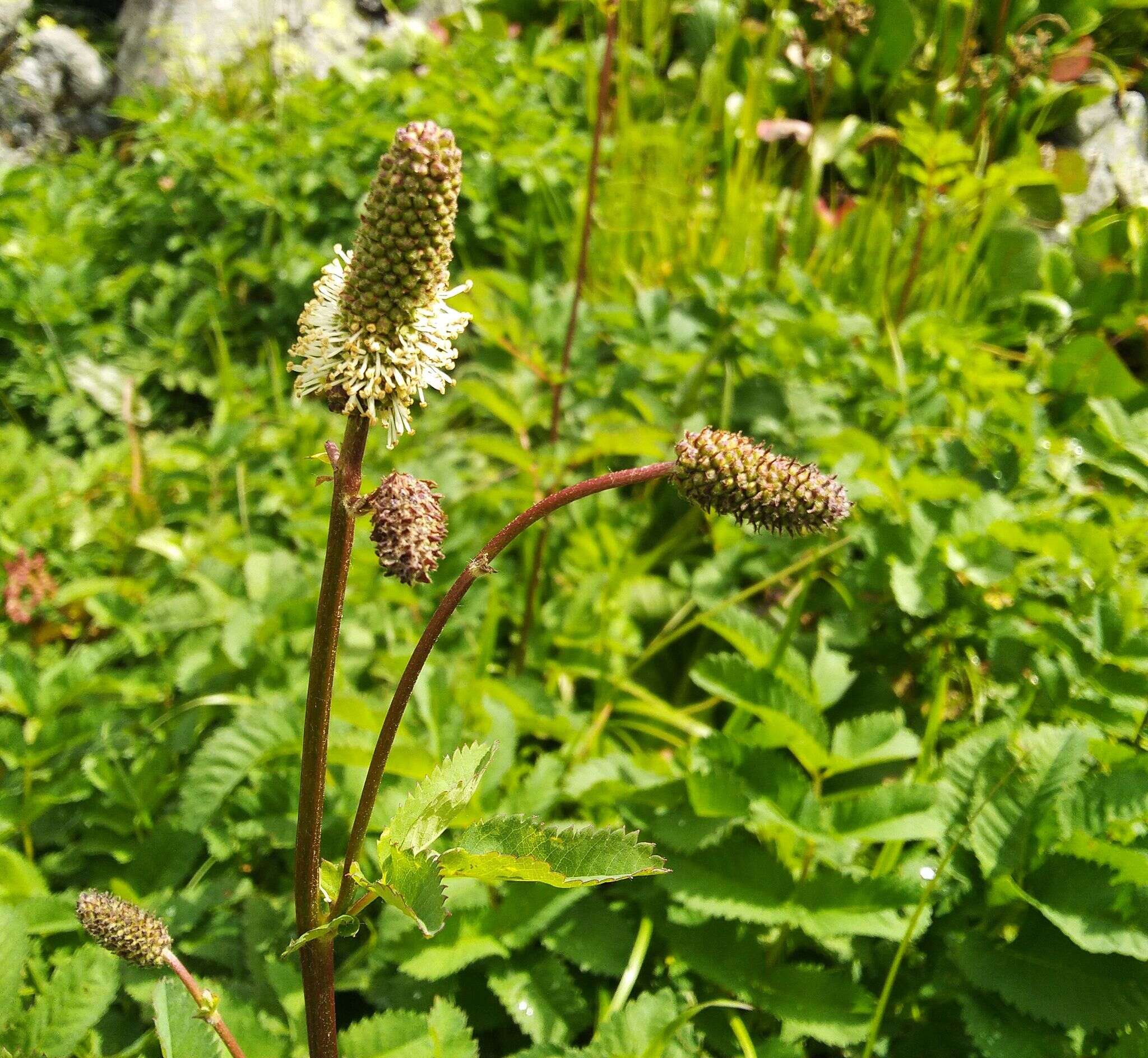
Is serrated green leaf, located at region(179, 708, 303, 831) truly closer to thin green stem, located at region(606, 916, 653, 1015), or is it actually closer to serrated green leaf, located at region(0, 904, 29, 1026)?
serrated green leaf, located at region(0, 904, 29, 1026)

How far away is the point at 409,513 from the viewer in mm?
853

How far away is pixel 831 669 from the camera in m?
1.71

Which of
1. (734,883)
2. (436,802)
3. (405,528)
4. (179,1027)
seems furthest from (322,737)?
(734,883)

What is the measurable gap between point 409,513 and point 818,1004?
1088 mm

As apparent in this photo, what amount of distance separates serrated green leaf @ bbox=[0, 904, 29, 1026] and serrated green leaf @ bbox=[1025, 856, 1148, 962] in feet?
4.77

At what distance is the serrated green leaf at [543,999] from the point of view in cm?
138

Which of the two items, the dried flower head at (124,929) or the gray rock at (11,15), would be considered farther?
the gray rock at (11,15)

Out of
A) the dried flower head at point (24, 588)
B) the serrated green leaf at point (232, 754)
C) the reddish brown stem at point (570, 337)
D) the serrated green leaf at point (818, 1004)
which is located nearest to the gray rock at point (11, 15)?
the dried flower head at point (24, 588)

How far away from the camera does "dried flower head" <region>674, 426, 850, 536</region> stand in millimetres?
823

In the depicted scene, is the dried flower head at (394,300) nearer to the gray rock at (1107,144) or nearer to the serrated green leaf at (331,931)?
the serrated green leaf at (331,931)

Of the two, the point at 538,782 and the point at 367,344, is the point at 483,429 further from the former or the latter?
the point at 367,344

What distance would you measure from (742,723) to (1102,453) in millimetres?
1321

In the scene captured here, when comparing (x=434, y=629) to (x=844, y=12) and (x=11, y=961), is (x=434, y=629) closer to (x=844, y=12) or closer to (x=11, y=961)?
(x=11, y=961)

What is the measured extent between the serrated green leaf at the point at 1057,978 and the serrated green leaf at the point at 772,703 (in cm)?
38
